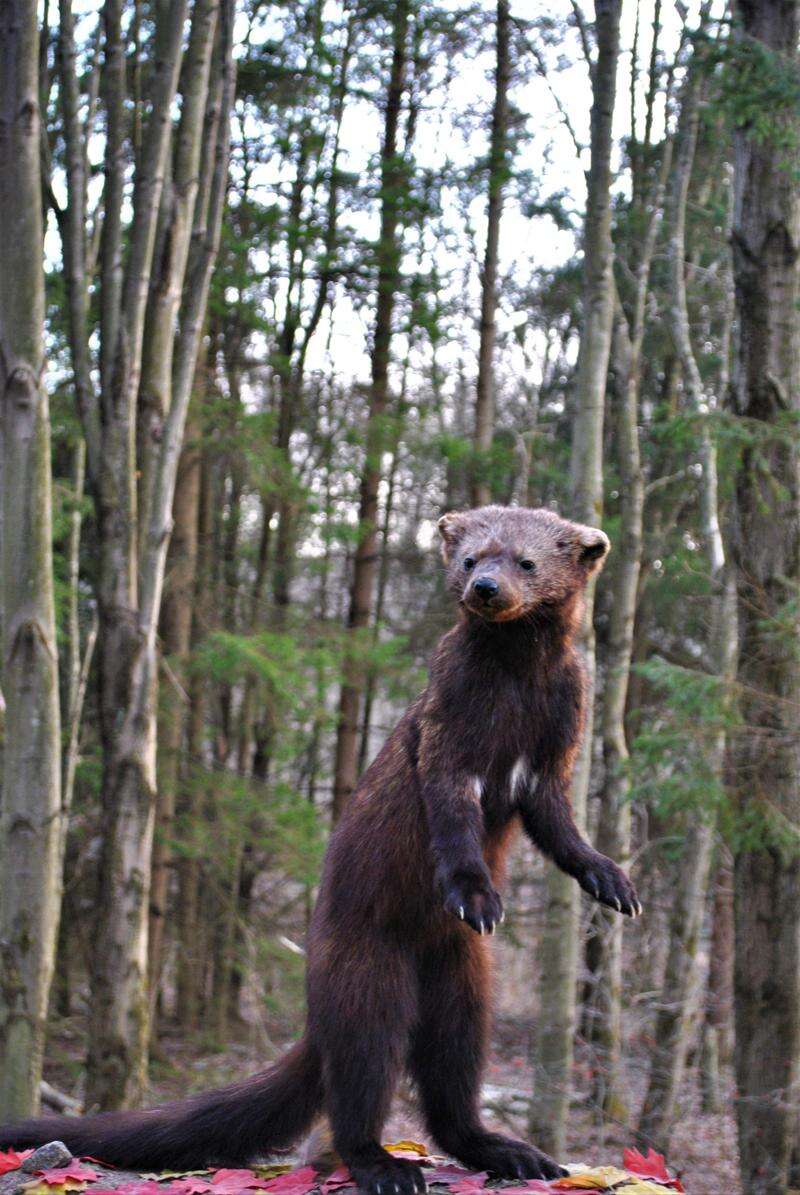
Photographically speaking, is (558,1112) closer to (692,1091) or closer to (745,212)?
(745,212)

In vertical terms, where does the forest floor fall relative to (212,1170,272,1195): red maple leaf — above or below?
below

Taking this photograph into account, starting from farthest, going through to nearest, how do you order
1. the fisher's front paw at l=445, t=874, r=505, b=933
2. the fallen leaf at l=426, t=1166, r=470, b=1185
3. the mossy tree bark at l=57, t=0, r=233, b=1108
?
the mossy tree bark at l=57, t=0, r=233, b=1108 < the fallen leaf at l=426, t=1166, r=470, b=1185 < the fisher's front paw at l=445, t=874, r=505, b=933

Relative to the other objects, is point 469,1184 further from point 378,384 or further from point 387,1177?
point 378,384

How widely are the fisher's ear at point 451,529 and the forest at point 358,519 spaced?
1.75m

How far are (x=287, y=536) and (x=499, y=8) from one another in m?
7.88

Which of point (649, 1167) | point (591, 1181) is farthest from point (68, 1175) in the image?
point (649, 1167)

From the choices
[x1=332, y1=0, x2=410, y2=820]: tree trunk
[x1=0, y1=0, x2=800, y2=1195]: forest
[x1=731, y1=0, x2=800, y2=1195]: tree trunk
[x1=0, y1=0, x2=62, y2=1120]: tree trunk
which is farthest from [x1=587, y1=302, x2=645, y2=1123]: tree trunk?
[x1=0, y1=0, x2=62, y2=1120]: tree trunk

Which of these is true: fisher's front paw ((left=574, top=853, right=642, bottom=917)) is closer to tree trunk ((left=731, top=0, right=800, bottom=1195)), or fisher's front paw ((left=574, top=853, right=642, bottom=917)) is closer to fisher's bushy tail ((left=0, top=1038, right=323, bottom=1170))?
fisher's bushy tail ((left=0, top=1038, right=323, bottom=1170))

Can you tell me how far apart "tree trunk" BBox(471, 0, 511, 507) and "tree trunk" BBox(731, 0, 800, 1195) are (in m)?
8.58

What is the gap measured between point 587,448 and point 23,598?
4.54 m

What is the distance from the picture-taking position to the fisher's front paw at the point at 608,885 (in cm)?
390

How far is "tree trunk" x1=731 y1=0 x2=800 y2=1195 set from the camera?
775 cm

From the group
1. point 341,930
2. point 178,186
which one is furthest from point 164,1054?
point 341,930

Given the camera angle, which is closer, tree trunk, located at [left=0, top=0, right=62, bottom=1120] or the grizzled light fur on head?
the grizzled light fur on head
